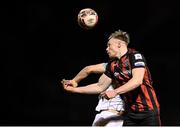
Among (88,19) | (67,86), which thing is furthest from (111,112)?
(88,19)

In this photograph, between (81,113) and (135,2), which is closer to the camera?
(81,113)

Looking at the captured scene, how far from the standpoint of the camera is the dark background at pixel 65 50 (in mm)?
7629

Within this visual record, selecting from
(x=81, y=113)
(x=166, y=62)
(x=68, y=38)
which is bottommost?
(x=81, y=113)

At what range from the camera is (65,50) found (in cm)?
827

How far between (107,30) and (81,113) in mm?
1452

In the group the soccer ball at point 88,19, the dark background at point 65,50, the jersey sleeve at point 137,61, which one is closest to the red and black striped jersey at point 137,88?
the jersey sleeve at point 137,61

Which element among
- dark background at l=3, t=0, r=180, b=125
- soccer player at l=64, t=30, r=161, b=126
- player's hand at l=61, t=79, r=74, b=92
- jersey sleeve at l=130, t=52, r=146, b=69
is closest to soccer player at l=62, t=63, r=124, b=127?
player's hand at l=61, t=79, r=74, b=92

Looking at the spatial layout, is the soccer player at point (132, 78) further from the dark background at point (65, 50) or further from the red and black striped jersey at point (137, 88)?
the dark background at point (65, 50)

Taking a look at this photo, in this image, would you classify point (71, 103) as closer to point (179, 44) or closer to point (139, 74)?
point (179, 44)

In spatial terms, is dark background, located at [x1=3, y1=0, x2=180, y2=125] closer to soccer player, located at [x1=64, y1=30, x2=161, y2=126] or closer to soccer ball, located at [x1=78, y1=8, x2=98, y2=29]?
soccer ball, located at [x1=78, y1=8, x2=98, y2=29]

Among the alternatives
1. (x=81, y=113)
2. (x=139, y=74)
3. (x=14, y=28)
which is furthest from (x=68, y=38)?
(x=139, y=74)

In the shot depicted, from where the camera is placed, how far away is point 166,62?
8219 millimetres

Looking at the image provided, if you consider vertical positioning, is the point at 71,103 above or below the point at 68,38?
below

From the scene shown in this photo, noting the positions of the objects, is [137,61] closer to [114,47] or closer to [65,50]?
[114,47]
